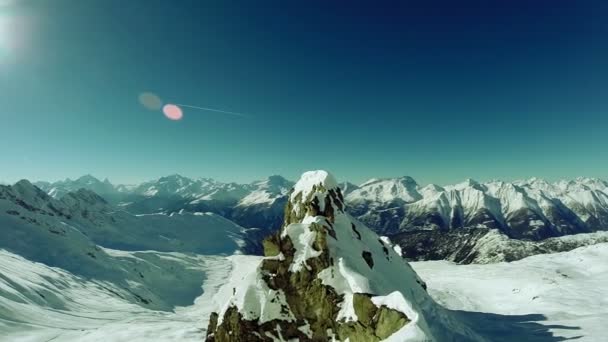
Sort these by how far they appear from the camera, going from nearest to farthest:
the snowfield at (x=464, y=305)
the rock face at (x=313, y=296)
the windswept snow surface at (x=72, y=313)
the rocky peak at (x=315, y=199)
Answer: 1. the rock face at (x=313, y=296)
2. the rocky peak at (x=315, y=199)
3. the snowfield at (x=464, y=305)
4. the windswept snow surface at (x=72, y=313)

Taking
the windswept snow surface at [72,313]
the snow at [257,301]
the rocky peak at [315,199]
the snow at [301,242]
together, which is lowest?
the windswept snow surface at [72,313]

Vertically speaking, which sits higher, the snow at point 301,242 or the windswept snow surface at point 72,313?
the snow at point 301,242

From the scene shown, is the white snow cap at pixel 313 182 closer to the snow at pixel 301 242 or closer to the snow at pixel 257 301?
the snow at pixel 301 242

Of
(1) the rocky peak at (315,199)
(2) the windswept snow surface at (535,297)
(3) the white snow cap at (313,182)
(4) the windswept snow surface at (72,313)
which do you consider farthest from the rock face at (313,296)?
(4) the windswept snow surface at (72,313)

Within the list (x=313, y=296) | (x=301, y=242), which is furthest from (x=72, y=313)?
(x=313, y=296)

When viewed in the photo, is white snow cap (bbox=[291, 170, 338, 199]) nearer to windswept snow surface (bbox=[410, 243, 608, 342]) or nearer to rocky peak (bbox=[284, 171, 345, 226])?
rocky peak (bbox=[284, 171, 345, 226])

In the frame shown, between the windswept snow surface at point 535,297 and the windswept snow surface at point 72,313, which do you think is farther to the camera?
the windswept snow surface at point 72,313
